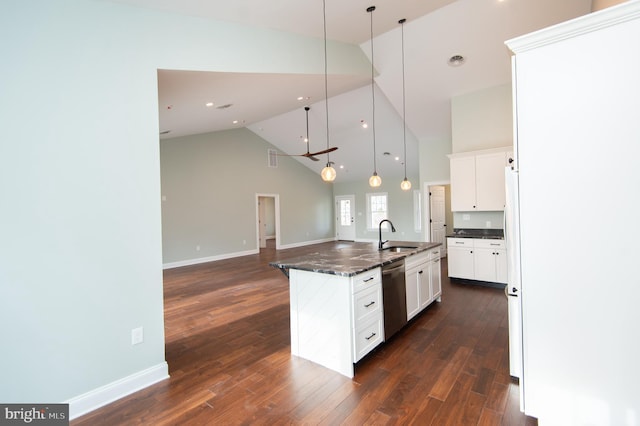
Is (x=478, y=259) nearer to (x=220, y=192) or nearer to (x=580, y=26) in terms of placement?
(x=580, y=26)

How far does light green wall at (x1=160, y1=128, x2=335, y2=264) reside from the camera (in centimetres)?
771

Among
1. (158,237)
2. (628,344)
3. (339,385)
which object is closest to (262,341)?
(339,385)

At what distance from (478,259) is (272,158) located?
286 inches

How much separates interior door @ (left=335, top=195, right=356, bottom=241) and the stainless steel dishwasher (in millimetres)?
9586

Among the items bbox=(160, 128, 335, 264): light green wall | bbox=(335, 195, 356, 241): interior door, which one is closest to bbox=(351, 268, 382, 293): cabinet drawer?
bbox=(160, 128, 335, 264): light green wall

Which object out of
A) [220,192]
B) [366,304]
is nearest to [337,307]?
[366,304]

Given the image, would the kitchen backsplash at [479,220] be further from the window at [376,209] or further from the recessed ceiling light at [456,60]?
the window at [376,209]

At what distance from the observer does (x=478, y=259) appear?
523cm

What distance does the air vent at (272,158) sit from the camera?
33.7ft

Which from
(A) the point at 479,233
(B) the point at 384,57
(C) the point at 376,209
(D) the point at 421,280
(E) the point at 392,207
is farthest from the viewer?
(C) the point at 376,209

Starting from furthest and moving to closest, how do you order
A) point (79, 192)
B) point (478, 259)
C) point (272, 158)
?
point (272, 158), point (478, 259), point (79, 192)

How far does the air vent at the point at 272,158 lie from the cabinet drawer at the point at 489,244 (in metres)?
7.07

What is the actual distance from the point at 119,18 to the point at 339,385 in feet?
11.0

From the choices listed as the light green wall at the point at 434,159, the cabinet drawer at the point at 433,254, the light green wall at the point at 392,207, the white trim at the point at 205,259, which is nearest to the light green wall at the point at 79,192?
the cabinet drawer at the point at 433,254
